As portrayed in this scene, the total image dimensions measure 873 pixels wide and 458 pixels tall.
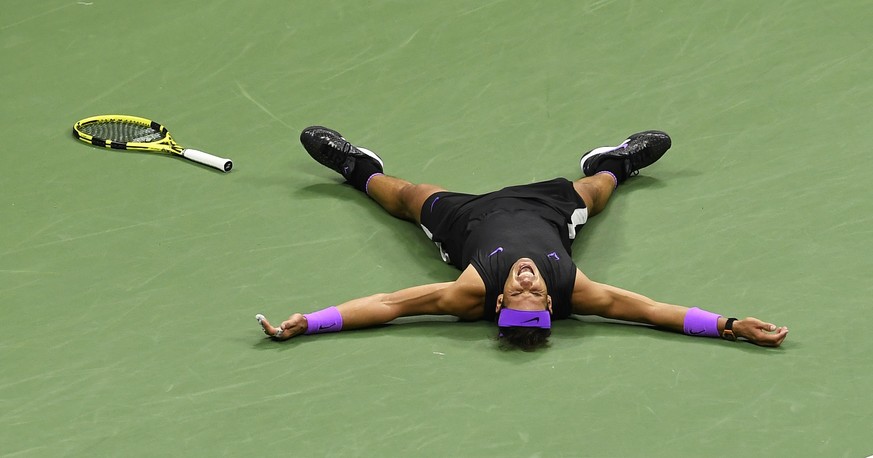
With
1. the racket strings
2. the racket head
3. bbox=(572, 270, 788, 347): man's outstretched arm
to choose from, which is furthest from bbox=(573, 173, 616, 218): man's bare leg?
the racket strings

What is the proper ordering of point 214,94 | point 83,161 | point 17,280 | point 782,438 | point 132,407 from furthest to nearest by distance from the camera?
point 214,94 → point 83,161 → point 17,280 → point 132,407 → point 782,438

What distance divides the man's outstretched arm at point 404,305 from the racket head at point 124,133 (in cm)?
265

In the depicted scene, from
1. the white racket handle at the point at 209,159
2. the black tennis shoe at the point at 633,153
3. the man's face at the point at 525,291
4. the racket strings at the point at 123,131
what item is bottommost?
the racket strings at the point at 123,131

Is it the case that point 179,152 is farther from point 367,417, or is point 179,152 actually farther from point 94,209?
point 367,417

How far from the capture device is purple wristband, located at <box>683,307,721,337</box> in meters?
7.56

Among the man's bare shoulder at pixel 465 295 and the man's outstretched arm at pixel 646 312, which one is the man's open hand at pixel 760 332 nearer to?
the man's outstretched arm at pixel 646 312

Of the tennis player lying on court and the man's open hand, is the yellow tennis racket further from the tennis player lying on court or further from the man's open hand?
the man's open hand

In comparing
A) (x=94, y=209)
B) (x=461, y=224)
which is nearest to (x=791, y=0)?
(x=461, y=224)

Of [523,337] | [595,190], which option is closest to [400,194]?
[595,190]

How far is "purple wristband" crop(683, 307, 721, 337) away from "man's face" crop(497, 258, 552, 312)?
2.42ft

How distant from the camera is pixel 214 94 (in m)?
10.8

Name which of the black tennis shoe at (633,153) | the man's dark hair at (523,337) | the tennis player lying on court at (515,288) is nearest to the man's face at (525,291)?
the tennis player lying on court at (515,288)

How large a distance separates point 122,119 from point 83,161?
1.36 feet

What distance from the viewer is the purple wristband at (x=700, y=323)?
7.56 metres
